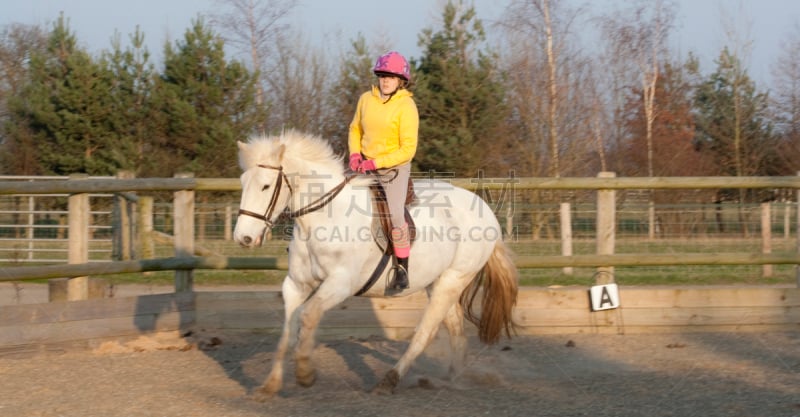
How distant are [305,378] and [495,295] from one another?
1.83m

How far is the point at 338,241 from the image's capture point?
5.47 m

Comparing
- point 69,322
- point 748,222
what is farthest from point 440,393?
point 748,222

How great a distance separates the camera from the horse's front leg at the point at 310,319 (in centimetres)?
530

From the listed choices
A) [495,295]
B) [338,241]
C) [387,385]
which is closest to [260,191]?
[338,241]

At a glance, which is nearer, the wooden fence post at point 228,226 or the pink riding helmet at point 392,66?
the pink riding helmet at point 392,66

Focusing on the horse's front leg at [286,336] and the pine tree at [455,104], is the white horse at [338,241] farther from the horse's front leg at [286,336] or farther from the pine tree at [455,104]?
the pine tree at [455,104]

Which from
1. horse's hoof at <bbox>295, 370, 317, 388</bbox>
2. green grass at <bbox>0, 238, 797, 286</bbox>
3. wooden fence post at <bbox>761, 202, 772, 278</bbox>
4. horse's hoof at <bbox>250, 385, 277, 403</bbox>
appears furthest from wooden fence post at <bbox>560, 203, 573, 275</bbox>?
horse's hoof at <bbox>250, 385, 277, 403</bbox>

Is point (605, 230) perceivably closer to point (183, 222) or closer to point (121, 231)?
point (183, 222)

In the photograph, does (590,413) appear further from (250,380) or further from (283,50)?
(283,50)

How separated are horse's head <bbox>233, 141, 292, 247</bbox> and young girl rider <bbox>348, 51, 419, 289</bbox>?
72 cm

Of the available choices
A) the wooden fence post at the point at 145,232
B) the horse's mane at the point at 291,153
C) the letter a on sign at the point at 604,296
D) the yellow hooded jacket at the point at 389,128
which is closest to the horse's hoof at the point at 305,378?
the horse's mane at the point at 291,153

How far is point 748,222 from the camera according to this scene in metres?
10.8

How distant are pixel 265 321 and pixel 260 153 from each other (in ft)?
8.94

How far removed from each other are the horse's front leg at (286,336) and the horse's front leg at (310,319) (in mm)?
84
